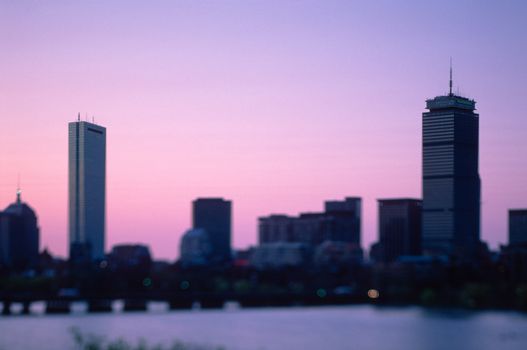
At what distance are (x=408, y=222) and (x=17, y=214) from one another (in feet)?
219

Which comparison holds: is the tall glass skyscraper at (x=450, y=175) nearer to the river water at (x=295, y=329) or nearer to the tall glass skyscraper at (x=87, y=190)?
the tall glass skyscraper at (x=87, y=190)

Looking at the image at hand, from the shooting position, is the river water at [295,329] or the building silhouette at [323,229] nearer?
the river water at [295,329]

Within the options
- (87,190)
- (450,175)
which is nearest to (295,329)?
(87,190)

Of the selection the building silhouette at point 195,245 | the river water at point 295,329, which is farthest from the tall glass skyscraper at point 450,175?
the river water at point 295,329

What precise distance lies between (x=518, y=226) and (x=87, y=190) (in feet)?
239

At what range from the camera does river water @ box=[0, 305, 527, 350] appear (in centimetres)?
6950

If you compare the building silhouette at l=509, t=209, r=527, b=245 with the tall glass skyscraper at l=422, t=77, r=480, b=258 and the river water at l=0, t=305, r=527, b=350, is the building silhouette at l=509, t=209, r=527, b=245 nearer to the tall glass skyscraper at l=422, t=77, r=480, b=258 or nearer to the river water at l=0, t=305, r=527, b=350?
the tall glass skyscraper at l=422, t=77, r=480, b=258

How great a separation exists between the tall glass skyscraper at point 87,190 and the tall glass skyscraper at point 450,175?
173ft

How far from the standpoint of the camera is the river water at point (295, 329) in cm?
6950

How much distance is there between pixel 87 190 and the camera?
147 meters

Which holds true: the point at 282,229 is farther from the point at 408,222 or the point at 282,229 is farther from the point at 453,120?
the point at 453,120

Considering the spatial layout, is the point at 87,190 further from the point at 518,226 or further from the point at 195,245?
the point at 518,226

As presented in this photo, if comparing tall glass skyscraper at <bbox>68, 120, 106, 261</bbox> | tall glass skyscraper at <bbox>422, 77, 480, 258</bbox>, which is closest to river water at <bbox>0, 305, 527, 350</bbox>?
tall glass skyscraper at <bbox>68, 120, 106, 261</bbox>

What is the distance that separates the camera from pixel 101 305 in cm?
11481
